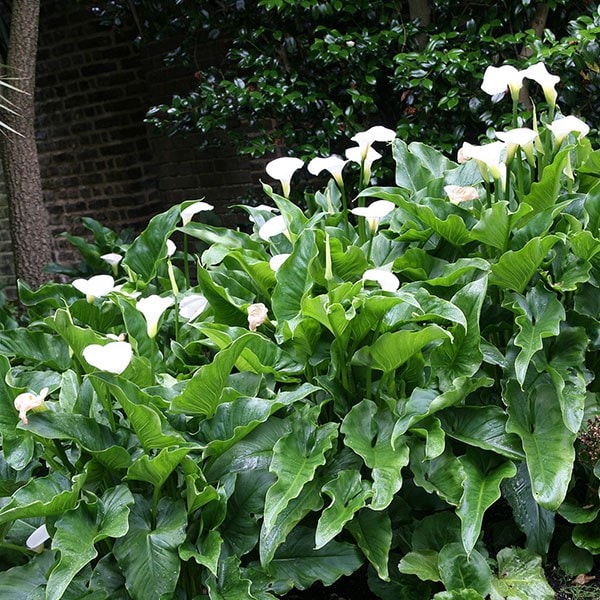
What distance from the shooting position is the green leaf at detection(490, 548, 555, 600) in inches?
56.6

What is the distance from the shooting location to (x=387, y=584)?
1.50 meters

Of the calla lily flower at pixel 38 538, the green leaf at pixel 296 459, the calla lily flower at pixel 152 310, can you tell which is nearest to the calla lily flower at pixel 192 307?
the calla lily flower at pixel 152 310

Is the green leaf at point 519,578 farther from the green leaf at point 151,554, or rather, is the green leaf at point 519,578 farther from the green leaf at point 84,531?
the green leaf at point 84,531

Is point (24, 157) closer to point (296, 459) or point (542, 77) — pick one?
point (542, 77)

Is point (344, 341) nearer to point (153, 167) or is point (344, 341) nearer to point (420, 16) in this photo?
point (420, 16)

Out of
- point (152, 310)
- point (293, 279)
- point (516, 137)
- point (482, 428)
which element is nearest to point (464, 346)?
point (482, 428)

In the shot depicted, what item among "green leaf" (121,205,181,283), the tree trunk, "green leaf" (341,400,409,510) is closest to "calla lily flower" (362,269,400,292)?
"green leaf" (341,400,409,510)

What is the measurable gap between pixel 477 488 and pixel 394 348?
0.95ft

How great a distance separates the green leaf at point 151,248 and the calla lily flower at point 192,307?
0.79ft

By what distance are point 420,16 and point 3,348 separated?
2625mm

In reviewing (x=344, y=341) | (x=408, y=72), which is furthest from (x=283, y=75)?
(x=344, y=341)

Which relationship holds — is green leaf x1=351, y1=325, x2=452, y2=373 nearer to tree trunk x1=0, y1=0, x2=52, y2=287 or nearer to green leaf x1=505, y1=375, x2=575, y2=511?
green leaf x1=505, y1=375, x2=575, y2=511

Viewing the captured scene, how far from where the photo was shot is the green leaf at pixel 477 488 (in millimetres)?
1332

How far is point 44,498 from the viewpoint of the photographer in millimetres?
1328
